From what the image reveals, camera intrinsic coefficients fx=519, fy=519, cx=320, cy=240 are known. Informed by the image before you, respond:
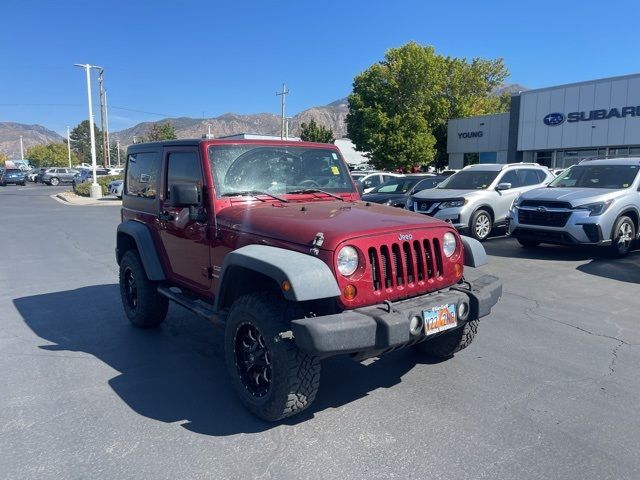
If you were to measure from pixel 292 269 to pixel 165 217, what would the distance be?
2298 mm

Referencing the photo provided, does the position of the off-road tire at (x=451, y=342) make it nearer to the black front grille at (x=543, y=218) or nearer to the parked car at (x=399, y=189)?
the black front grille at (x=543, y=218)

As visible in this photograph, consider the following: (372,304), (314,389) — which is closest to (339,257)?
(372,304)

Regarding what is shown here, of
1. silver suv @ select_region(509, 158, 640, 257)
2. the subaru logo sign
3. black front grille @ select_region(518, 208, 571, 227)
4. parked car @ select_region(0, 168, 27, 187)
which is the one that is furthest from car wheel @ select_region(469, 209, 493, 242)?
parked car @ select_region(0, 168, 27, 187)

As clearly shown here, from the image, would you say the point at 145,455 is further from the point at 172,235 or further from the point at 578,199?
the point at 578,199

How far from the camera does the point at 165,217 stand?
5004mm

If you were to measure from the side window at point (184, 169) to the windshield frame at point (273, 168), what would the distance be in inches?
7.0

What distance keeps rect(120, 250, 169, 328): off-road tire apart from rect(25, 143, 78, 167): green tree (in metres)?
114

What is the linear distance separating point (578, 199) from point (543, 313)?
396 cm

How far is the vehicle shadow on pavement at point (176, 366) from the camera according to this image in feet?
12.2

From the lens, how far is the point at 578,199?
9.18 metres

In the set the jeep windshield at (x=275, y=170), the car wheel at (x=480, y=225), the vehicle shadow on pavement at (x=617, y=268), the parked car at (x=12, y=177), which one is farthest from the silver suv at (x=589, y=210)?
the parked car at (x=12, y=177)

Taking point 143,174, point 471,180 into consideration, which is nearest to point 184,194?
point 143,174

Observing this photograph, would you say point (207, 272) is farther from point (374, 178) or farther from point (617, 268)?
point (374, 178)

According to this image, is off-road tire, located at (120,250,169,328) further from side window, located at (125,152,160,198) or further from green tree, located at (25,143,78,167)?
green tree, located at (25,143,78,167)
